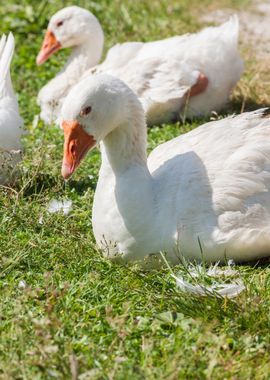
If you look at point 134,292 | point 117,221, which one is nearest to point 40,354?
point 134,292

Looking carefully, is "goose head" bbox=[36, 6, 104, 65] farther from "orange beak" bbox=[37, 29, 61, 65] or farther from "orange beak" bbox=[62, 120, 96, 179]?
"orange beak" bbox=[62, 120, 96, 179]

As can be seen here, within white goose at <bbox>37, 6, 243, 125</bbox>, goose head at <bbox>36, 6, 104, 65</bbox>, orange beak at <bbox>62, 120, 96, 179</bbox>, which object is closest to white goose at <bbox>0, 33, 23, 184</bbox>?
orange beak at <bbox>62, 120, 96, 179</bbox>

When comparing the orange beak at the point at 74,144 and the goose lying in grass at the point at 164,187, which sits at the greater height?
the orange beak at the point at 74,144

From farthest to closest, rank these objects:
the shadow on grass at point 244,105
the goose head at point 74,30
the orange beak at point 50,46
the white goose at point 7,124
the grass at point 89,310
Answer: the orange beak at point 50,46
the goose head at point 74,30
the shadow on grass at point 244,105
the white goose at point 7,124
the grass at point 89,310

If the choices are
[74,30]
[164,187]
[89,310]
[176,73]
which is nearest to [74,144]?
A: [164,187]

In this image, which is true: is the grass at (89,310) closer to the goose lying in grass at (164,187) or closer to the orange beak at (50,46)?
the goose lying in grass at (164,187)

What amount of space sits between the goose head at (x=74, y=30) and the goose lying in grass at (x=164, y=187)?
370 centimetres

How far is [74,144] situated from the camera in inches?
221

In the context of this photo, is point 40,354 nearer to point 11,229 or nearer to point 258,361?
point 258,361

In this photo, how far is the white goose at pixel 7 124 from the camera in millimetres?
6527

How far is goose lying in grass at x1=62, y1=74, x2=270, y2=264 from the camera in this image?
5.46 m

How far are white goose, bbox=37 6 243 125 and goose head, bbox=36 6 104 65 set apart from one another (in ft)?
1.50

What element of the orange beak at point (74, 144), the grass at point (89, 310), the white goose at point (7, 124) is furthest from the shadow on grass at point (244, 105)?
the orange beak at point (74, 144)

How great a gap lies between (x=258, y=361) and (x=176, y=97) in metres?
4.20
